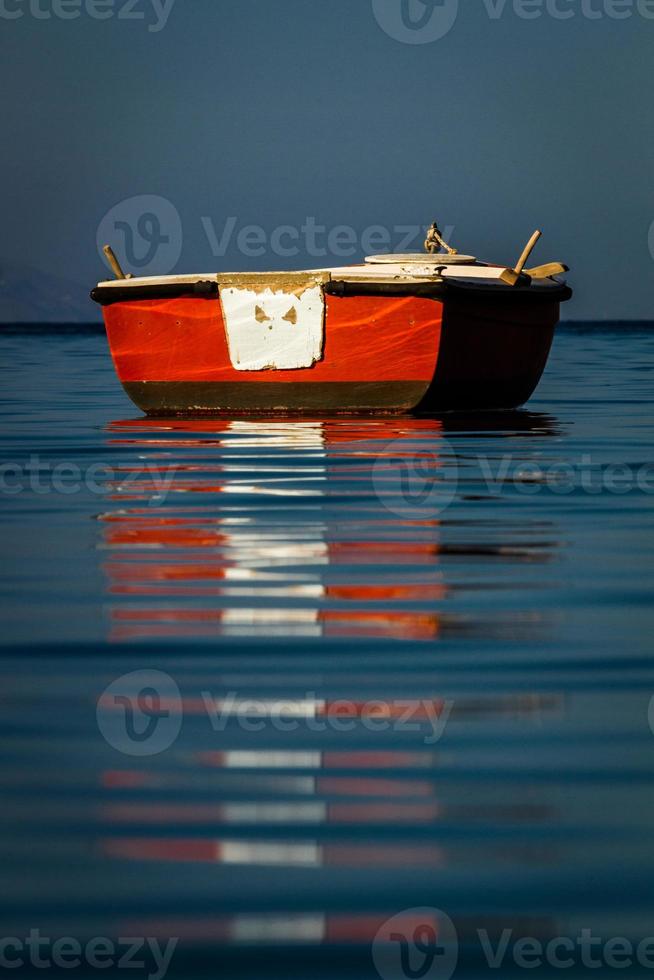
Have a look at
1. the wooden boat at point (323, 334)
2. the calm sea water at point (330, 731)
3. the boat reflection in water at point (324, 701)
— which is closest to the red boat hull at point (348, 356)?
the wooden boat at point (323, 334)

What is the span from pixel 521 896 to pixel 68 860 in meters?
0.82

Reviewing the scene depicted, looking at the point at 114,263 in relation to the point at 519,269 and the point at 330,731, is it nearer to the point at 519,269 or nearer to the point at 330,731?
the point at 519,269

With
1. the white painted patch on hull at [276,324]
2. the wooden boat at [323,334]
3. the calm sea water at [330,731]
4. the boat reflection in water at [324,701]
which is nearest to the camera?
the calm sea water at [330,731]

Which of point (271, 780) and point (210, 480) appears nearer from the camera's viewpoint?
point (271, 780)

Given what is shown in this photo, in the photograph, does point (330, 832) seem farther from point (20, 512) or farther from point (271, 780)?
point (20, 512)

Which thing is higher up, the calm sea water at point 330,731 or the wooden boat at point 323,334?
the calm sea water at point 330,731

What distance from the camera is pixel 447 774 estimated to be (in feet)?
12.6

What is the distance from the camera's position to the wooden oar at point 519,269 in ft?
52.8

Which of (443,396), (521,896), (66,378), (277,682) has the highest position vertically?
(521,896)

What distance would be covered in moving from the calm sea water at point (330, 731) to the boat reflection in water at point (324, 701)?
1cm

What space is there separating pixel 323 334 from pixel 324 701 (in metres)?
11.1

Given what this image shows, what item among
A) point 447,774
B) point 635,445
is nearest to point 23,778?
point 447,774

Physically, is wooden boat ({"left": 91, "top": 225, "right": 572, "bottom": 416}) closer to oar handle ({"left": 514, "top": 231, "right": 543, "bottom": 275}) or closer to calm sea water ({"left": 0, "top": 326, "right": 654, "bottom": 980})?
oar handle ({"left": 514, "top": 231, "right": 543, "bottom": 275})

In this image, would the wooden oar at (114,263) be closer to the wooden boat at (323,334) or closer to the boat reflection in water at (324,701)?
the wooden boat at (323,334)
